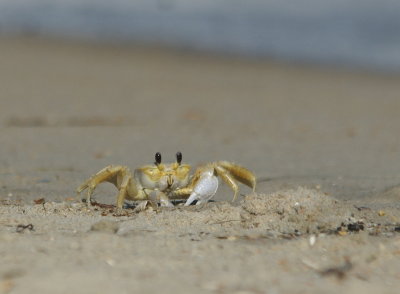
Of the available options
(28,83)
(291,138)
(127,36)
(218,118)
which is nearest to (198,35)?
(127,36)

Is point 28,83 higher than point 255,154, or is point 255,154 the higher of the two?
point 28,83

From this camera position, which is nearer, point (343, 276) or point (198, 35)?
point (343, 276)

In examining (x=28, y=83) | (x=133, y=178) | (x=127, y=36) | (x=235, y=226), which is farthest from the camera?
(x=127, y=36)

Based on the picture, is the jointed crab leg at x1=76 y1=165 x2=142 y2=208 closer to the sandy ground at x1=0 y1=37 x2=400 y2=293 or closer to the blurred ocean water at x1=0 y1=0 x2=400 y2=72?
the sandy ground at x1=0 y1=37 x2=400 y2=293

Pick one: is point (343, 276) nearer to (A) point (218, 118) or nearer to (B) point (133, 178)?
(B) point (133, 178)

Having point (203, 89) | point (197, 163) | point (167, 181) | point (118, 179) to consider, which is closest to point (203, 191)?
point (167, 181)

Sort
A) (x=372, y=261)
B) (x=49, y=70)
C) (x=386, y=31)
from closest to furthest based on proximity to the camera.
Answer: (x=372, y=261) → (x=49, y=70) → (x=386, y=31)

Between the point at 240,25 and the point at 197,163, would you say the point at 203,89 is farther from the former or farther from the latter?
the point at 240,25
